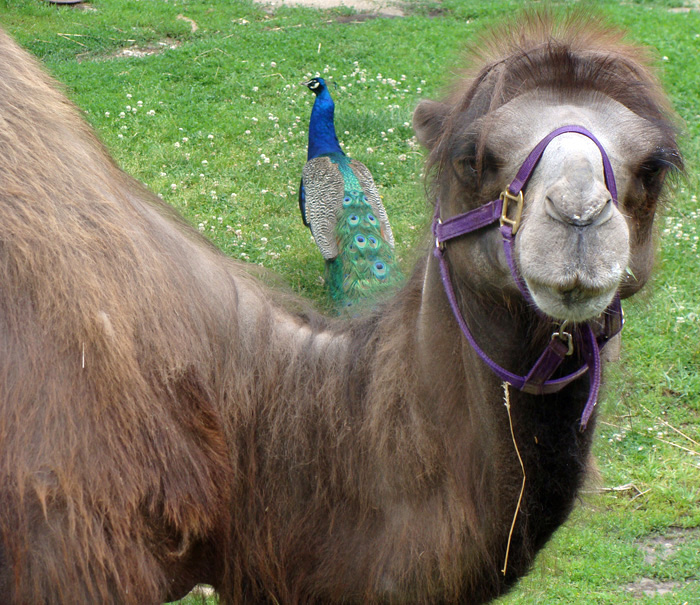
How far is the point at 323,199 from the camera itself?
614 centimetres

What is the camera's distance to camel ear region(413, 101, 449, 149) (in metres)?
2.39

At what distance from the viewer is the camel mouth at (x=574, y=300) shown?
72.4 inches

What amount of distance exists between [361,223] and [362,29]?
5578 millimetres

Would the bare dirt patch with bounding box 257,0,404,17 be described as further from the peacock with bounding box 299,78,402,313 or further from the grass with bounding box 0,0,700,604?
the peacock with bounding box 299,78,402,313

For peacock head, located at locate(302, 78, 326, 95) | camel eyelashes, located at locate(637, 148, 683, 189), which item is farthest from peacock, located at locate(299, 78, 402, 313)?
camel eyelashes, located at locate(637, 148, 683, 189)

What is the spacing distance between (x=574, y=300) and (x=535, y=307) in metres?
0.17

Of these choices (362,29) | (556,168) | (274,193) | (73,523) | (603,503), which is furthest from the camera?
(362,29)

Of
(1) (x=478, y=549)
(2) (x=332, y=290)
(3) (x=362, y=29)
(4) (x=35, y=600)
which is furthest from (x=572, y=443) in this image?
(3) (x=362, y=29)

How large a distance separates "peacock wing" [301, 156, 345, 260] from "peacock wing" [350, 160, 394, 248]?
149 millimetres

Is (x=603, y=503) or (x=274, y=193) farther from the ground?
(x=274, y=193)

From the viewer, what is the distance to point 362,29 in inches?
416

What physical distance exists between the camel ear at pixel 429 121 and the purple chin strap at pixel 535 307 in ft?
0.93

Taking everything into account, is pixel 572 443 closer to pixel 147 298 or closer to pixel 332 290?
pixel 147 298

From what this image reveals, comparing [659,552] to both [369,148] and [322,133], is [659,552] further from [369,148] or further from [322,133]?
[369,148]
